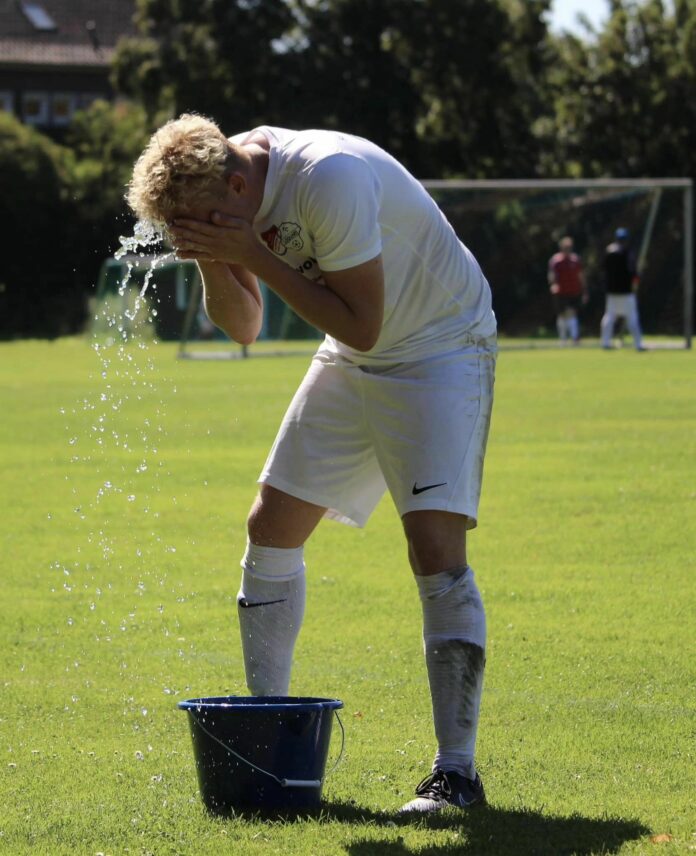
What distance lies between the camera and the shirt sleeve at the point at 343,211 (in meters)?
4.31

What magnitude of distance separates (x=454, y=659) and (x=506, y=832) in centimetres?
54

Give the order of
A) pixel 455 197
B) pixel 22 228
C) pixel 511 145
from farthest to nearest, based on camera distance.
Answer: pixel 511 145, pixel 22 228, pixel 455 197

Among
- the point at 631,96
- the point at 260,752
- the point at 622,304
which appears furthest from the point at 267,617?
the point at 631,96

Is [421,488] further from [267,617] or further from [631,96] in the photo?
[631,96]

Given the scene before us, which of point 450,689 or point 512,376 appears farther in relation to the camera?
point 512,376

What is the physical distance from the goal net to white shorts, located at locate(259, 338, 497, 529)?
25.2 m

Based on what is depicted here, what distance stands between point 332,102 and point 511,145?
6.09 m

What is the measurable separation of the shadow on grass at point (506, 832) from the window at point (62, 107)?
77207mm

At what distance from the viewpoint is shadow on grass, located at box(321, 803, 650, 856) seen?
4160mm

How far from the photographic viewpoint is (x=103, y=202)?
154 ft

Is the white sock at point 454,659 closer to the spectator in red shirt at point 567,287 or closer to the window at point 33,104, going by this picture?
the spectator in red shirt at point 567,287

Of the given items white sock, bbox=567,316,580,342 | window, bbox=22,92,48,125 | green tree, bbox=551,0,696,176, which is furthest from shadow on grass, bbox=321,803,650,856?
window, bbox=22,92,48,125

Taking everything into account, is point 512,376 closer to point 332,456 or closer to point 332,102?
point 332,456

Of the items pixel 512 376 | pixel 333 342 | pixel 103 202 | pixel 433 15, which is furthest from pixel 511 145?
pixel 333 342
